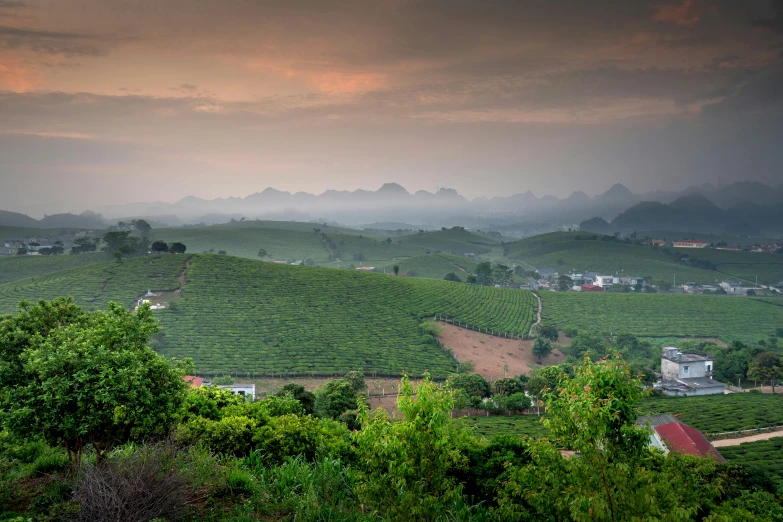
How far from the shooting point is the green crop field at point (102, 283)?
5509 centimetres

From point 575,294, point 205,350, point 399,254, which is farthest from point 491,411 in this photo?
point 399,254

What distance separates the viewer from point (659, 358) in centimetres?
5438

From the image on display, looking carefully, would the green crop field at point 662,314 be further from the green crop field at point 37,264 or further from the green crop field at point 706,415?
the green crop field at point 37,264

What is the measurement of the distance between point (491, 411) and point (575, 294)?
174ft

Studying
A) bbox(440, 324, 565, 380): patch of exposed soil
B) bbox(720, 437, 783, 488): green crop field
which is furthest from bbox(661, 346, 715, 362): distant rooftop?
bbox(720, 437, 783, 488): green crop field

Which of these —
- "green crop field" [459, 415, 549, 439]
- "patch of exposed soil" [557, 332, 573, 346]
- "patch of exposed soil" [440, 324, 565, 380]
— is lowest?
"patch of exposed soil" [557, 332, 573, 346]

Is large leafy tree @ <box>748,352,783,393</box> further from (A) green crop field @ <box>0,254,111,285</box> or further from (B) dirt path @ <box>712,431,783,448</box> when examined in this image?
(A) green crop field @ <box>0,254,111,285</box>

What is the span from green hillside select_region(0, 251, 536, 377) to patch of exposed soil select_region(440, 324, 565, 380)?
2900 mm

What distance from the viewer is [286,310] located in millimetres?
55750

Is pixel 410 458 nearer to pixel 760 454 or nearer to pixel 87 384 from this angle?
pixel 87 384

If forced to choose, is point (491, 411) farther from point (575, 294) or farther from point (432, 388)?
point (575, 294)

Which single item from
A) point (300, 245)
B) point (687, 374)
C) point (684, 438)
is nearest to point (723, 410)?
point (687, 374)

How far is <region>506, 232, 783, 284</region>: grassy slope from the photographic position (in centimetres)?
11144

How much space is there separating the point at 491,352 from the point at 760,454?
97.3 feet
